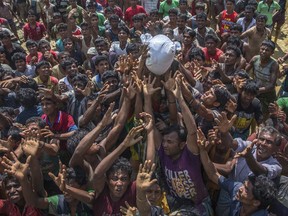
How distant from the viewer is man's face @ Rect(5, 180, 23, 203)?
12.1 feet

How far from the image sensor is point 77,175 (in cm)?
381

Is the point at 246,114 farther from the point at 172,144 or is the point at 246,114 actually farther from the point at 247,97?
the point at 172,144

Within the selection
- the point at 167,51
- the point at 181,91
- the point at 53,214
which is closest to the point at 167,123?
the point at 181,91

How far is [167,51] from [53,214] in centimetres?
193

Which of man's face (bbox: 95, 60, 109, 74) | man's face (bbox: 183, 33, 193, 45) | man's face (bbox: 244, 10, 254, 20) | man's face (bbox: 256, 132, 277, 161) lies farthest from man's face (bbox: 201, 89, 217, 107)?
man's face (bbox: 244, 10, 254, 20)

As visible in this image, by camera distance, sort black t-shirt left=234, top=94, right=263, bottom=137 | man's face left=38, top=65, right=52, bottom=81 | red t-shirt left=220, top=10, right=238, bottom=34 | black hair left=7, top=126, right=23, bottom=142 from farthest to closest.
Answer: red t-shirt left=220, top=10, right=238, bottom=34
man's face left=38, top=65, right=52, bottom=81
black t-shirt left=234, top=94, right=263, bottom=137
black hair left=7, top=126, right=23, bottom=142

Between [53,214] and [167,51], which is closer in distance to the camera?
[53,214]

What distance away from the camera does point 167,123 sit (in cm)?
429

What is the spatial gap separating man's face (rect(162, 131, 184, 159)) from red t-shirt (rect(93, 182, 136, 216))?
1.47 feet

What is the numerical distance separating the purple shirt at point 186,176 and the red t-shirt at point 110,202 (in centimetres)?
39

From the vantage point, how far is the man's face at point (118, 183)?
3502mm

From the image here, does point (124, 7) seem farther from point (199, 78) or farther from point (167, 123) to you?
point (167, 123)

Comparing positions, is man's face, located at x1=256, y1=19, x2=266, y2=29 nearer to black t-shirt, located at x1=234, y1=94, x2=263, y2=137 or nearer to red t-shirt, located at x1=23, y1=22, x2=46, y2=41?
black t-shirt, located at x1=234, y1=94, x2=263, y2=137

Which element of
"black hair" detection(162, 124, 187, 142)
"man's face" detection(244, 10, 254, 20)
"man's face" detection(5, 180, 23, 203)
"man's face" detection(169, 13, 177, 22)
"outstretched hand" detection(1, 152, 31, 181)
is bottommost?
"man's face" detection(5, 180, 23, 203)
